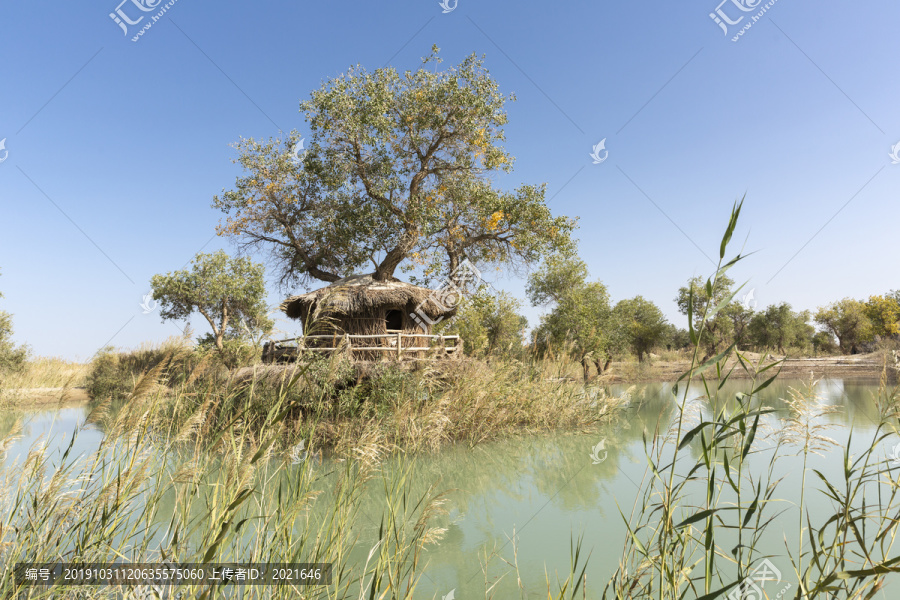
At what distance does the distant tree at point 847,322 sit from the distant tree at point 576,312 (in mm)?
24038

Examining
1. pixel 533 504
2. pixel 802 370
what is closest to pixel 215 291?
pixel 533 504

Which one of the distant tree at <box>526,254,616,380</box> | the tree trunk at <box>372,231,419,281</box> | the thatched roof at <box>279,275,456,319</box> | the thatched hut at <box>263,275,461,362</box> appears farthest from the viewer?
the distant tree at <box>526,254,616,380</box>

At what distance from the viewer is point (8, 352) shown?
17750 mm

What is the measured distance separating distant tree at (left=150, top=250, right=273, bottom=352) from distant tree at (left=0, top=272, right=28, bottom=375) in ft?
21.3

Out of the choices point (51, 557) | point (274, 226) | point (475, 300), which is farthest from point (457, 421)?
point (274, 226)

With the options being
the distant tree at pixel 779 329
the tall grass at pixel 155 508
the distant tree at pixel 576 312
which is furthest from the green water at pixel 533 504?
the distant tree at pixel 779 329

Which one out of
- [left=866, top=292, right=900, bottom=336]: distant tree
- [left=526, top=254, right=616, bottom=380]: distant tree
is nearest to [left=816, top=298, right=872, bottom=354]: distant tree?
[left=866, top=292, right=900, bottom=336]: distant tree

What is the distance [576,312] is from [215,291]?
59.7 feet

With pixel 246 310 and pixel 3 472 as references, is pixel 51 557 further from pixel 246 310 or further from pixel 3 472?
pixel 246 310

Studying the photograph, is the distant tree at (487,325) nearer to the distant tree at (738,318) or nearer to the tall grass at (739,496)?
the tall grass at (739,496)

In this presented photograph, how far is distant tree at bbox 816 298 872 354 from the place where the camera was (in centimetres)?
3469

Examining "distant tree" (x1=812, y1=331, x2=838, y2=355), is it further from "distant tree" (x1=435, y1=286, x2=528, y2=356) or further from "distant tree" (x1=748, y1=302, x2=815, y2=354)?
"distant tree" (x1=435, y1=286, x2=528, y2=356)

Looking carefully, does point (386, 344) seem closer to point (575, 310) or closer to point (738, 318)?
point (575, 310)

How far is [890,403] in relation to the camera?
1531 mm
